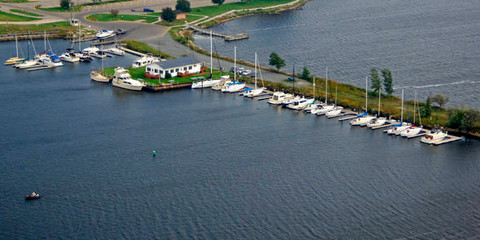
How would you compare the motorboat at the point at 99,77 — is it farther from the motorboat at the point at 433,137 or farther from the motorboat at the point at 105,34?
the motorboat at the point at 433,137

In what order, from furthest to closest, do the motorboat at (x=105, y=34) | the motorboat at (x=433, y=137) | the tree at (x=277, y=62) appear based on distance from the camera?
the motorboat at (x=105, y=34), the tree at (x=277, y=62), the motorboat at (x=433, y=137)

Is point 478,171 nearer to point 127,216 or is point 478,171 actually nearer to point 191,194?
point 191,194

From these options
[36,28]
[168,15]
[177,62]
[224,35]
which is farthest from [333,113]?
[36,28]

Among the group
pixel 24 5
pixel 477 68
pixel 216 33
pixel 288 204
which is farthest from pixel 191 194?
pixel 24 5

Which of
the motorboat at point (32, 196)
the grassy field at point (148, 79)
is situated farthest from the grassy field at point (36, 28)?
the motorboat at point (32, 196)

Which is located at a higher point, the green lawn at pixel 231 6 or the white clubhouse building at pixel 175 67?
the green lawn at pixel 231 6

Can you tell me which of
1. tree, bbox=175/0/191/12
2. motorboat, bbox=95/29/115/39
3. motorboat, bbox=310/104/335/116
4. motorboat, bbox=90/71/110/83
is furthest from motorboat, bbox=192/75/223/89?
tree, bbox=175/0/191/12
